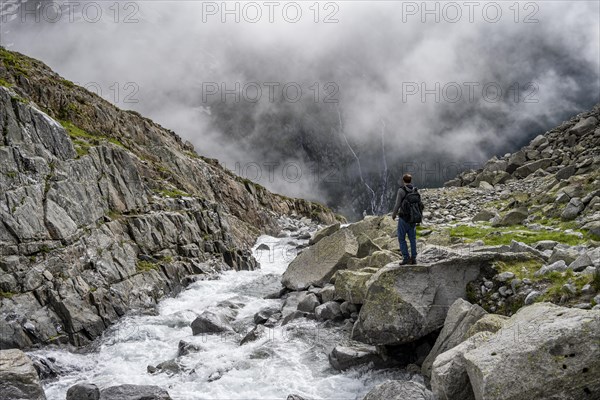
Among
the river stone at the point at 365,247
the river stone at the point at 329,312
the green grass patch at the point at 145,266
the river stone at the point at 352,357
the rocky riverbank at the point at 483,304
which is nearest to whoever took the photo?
the rocky riverbank at the point at 483,304

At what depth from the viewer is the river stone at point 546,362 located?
909cm

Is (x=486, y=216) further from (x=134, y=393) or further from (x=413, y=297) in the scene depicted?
(x=134, y=393)

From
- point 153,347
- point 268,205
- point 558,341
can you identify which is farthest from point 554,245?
point 268,205

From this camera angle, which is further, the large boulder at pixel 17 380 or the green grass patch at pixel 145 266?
the green grass patch at pixel 145 266

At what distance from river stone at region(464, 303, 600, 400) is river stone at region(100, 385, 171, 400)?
1031cm

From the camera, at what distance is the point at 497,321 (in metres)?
12.6

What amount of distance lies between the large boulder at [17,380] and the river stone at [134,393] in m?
2.27

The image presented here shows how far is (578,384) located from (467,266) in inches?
298

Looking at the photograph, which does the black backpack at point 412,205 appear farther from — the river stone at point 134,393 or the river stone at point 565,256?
the river stone at point 134,393

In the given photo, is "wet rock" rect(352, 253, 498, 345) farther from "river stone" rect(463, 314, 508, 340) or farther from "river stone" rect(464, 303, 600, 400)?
"river stone" rect(464, 303, 600, 400)

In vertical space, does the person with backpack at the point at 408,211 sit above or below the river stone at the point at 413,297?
above

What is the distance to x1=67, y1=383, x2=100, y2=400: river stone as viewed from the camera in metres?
14.8

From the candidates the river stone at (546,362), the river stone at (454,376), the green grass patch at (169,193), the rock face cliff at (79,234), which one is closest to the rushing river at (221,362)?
the rock face cliff at (79,234)

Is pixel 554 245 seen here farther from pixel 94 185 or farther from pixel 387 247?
pixel 94 185
